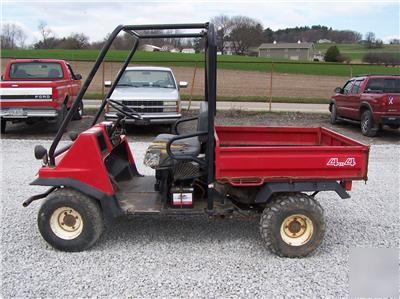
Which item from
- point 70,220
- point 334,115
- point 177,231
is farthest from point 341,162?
point 334,115

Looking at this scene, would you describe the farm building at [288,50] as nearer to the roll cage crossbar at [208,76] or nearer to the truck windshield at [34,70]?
the truck windshield at [34,70]

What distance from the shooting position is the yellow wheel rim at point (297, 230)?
12.6 ft

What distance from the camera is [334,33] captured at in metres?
73.8

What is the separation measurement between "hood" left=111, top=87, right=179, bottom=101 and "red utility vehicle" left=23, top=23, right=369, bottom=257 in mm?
5890

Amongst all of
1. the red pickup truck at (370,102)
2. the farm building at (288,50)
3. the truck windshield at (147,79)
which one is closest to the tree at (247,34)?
the farm building at (288,50)

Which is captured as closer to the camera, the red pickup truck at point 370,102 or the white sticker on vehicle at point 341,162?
the white sticker on vehicle at point 341,162

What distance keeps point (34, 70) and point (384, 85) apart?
9.60 metres

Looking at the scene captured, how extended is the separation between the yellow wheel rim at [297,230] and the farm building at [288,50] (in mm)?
88812

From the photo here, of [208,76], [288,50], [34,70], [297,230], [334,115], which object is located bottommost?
[334,115]

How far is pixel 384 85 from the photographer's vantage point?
38.0 feet

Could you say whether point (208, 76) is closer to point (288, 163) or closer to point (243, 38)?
point (288, 163)

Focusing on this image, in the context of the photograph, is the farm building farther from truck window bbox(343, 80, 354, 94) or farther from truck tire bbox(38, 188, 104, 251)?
truck tire bbox(38, 188, 104, 251)

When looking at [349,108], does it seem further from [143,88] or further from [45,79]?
[45,79]

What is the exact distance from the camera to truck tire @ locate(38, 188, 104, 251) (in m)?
3.80
